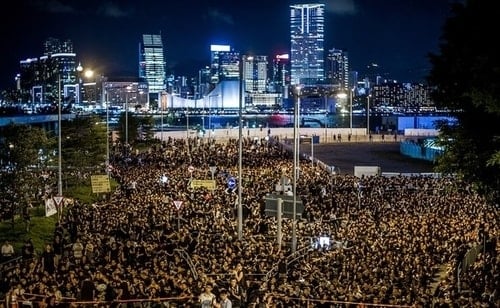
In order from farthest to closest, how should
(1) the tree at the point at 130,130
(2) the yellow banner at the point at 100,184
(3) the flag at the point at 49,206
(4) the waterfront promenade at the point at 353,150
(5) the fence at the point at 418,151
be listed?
1. (1) the tree at the point at 130,130
2. (5) the fence at the point at 418,151
3. (4) the waterfront promenade at the point at 353,150
4. (2) the yellow banner at the point at 100,184
5. (3) the flag at the point at 49,206

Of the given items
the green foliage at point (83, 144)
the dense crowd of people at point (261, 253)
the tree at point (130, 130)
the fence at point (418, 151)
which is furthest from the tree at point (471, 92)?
the tree at point (130, 130)

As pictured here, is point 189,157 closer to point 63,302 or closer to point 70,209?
point 70,209

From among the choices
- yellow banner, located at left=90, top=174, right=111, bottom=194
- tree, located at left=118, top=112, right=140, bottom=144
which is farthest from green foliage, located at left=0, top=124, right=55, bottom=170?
tree, located at left=118, top=112, right=140, bottom=144

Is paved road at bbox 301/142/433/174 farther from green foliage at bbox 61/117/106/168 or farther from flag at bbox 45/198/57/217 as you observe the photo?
flag at bbox 45/198/57/217

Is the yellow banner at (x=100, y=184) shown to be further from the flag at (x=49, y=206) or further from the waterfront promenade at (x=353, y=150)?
the waterfront promenade at (x=353, y=150)

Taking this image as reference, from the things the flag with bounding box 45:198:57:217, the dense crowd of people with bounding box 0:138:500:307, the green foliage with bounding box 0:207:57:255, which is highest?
the flag with bounding box 45:198:57:217

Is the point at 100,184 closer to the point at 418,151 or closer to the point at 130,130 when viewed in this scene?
the point at 418,151
